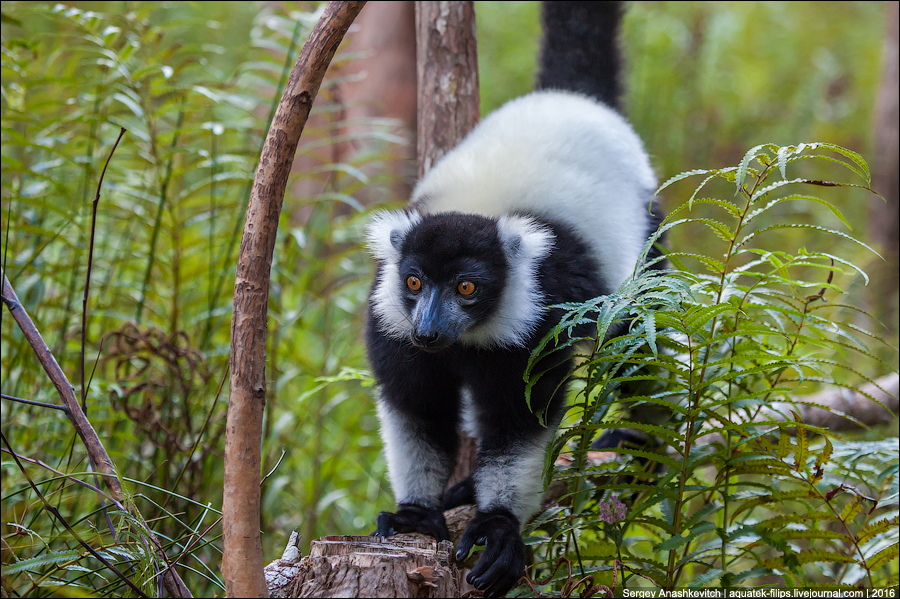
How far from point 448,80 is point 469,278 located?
4.98ft

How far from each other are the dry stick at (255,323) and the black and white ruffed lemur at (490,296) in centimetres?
98

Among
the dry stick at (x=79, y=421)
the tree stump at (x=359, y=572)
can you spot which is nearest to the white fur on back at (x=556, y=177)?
the tree stump at (x=359, y=572)

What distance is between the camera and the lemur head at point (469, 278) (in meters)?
2.80

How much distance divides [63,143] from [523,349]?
2985 millimetres

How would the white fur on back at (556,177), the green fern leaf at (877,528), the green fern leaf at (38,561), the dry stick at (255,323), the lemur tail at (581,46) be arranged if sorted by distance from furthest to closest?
the lemur tail at (581,46), the white fur on back at (556,177), the green fern leaf at (877,528), the green fern leaf at (38,561), the dry stick at (255,323)

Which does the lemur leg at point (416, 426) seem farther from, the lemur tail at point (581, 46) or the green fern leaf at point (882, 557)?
the lemur tail at point (581, 46)

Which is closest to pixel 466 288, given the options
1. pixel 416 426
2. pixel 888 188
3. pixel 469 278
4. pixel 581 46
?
pixel 469 278

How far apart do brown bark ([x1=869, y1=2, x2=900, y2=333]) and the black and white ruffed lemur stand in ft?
15.7

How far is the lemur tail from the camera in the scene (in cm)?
425

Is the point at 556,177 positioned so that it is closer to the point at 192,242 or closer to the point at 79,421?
the point at 79,421

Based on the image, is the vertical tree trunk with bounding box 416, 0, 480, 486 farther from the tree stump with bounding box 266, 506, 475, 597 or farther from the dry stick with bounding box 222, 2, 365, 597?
the dry stick with bounding box 222, 2, 365, 597

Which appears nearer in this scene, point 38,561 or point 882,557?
point 38,561

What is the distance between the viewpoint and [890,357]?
570cm

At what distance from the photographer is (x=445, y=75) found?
3799 mm
